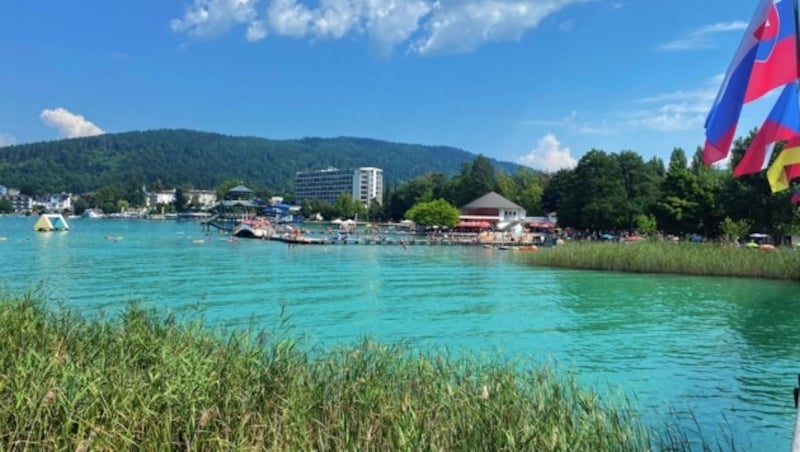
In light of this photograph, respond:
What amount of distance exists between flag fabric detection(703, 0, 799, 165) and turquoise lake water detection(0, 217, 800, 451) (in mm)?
5263

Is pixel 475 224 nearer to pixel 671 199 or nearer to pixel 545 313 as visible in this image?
pixel 671 199

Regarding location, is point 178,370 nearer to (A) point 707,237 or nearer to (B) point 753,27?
(B) point 753,27

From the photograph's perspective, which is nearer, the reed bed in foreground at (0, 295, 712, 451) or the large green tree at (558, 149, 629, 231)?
the reed bed in foreground at (0, 295, 712, 451)

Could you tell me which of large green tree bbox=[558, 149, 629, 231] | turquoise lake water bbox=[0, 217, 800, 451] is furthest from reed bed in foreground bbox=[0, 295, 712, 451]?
large green tree bbox=[558, 149, 629, 231]

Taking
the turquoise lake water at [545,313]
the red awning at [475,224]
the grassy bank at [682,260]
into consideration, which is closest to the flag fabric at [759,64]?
the turquoise lake water at [545,313]

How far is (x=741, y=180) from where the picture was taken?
4788 centimetres

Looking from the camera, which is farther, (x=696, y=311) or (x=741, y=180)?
(x=741, y=180)

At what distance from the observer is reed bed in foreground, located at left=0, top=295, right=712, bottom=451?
500 cm

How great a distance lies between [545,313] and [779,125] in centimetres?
1525

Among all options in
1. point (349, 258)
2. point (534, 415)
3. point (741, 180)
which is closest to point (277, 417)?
point (534, 415)

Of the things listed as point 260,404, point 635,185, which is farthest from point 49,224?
point 260,404

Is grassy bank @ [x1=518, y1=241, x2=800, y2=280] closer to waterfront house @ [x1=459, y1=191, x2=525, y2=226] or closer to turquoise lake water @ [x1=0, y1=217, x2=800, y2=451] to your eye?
turquoise lake water @ [x1=0, y1=217, x2=800, y2=451]

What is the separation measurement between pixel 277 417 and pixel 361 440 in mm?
859

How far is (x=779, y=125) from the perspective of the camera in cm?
554
